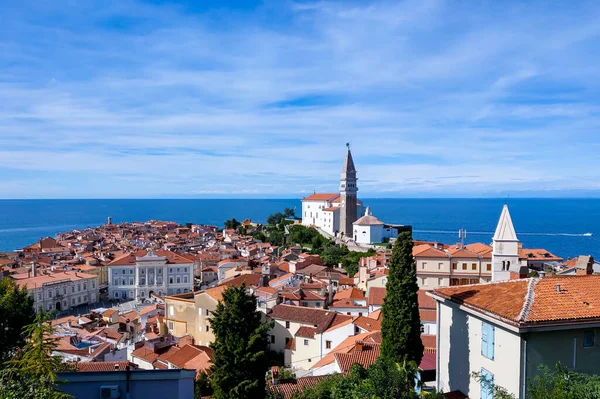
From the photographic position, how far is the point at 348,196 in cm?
8375

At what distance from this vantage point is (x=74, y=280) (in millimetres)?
51000

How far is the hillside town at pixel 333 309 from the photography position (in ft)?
32.9

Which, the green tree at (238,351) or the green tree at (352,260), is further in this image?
the green tree at (352,260)

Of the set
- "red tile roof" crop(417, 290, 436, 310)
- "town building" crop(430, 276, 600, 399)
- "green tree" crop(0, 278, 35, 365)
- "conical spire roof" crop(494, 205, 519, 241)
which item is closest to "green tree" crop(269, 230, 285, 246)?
"red tile roof" crop(417, 290, 436, 310)

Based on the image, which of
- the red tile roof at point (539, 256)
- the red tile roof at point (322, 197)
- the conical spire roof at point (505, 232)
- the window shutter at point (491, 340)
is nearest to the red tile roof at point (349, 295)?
the conical spire roof at point (505, 232)

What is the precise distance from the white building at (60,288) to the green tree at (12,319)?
3663 cm

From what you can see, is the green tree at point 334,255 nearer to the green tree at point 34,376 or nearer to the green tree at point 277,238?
the green tree at point 277,238

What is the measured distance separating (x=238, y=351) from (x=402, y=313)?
4.88m

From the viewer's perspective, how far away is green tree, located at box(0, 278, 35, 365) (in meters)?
11.0

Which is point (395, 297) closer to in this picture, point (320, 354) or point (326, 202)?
point (320, 354)

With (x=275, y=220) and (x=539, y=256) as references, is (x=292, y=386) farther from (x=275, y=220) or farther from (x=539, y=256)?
(x=275, y=220)

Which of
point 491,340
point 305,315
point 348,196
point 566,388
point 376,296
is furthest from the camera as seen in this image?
point 348,196

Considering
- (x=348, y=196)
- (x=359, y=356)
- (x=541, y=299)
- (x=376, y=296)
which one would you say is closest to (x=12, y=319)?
(x=359, y=356)

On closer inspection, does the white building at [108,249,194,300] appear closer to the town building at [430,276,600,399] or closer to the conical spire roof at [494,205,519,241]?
the conical spire roof at [494,205,519,241]
